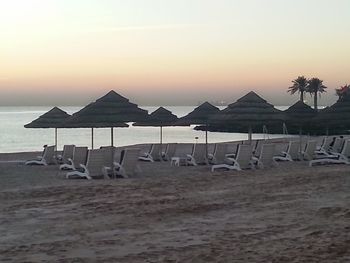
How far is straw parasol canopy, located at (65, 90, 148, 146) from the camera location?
42.7 ft

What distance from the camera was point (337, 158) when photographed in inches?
625

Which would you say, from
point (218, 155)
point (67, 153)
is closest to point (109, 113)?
point (218, 155)

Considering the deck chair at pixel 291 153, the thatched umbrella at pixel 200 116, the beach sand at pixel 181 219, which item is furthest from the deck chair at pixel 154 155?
the beach sand at pixel 181 219

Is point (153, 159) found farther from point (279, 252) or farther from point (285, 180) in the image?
point (279, 252)

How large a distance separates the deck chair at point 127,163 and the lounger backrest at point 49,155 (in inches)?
184

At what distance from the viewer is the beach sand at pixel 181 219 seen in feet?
19.3

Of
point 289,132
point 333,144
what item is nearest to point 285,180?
point 333,144

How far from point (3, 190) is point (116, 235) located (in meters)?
5.05

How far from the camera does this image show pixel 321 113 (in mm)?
17031

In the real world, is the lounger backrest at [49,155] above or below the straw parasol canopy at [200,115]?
below

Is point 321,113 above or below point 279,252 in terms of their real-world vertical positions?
above

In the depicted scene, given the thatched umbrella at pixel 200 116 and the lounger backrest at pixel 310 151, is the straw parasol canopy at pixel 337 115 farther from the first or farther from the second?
the thatched umbrella at pixel 200 116

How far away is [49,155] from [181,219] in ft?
34.0

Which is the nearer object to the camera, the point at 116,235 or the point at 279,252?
the point at 279,252
